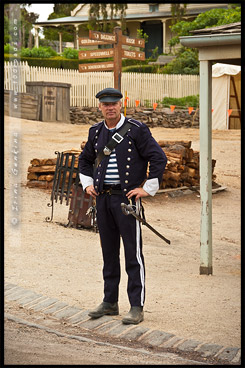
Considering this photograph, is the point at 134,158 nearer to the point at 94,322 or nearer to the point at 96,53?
the point at 94,322

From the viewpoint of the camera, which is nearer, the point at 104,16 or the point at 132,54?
the point at 132,54

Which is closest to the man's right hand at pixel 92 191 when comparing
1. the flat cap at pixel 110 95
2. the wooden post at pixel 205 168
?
the flat cap at pixel 110 95

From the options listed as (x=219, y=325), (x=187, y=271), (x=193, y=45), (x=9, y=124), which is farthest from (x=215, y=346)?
(x=9, y=124)

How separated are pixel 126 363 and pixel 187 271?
3.43 metres

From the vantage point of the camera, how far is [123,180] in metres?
5.59

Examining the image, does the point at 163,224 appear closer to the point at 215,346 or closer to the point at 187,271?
the point at 187,271

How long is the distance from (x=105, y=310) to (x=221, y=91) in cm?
2063

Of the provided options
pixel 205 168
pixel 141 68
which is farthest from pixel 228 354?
pixel 141 68

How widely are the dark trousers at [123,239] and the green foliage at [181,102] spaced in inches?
908

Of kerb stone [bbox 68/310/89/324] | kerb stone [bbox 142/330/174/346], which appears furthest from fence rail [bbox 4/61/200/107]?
kerb stone [bbox 142/330/174/346]

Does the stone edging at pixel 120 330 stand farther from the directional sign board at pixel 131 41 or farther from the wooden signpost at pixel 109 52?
the directional sign board at pixel 131 41

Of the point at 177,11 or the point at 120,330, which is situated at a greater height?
the point at 177,11

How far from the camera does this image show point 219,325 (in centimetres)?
588

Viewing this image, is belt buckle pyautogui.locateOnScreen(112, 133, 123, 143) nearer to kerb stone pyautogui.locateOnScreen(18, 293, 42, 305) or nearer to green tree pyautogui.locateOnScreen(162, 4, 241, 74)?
kerb stone pyautogui.locateOnScreen(18, 293, 42, 305)
